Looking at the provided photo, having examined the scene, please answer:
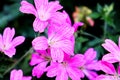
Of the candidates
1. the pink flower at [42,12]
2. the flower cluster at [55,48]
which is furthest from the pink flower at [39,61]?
the pink flower at [42,12]

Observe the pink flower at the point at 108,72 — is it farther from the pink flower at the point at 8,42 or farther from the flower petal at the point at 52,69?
the pink flower at the point at 8,42

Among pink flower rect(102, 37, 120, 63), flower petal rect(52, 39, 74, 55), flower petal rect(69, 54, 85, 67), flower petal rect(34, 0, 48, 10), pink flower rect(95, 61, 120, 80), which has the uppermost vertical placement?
flower petal rect(34, 0, 48, 10)

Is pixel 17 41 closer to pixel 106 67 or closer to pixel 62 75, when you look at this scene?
pixel 62 75

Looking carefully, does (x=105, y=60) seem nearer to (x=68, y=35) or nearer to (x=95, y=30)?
(x=68, y=35)

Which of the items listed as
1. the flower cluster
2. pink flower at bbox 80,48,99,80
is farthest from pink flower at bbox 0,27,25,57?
pink flower at bbox 80,48,99,80

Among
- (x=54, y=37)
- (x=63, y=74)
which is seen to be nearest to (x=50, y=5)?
(x=54, y=37)

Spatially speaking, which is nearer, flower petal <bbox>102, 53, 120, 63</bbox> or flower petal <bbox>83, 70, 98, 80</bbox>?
flower petal <bbox>102, 53, 120, 63</bbox>

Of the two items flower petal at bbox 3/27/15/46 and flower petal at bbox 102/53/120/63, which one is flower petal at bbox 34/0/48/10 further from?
flower petal at bbox 102/53/120/63
